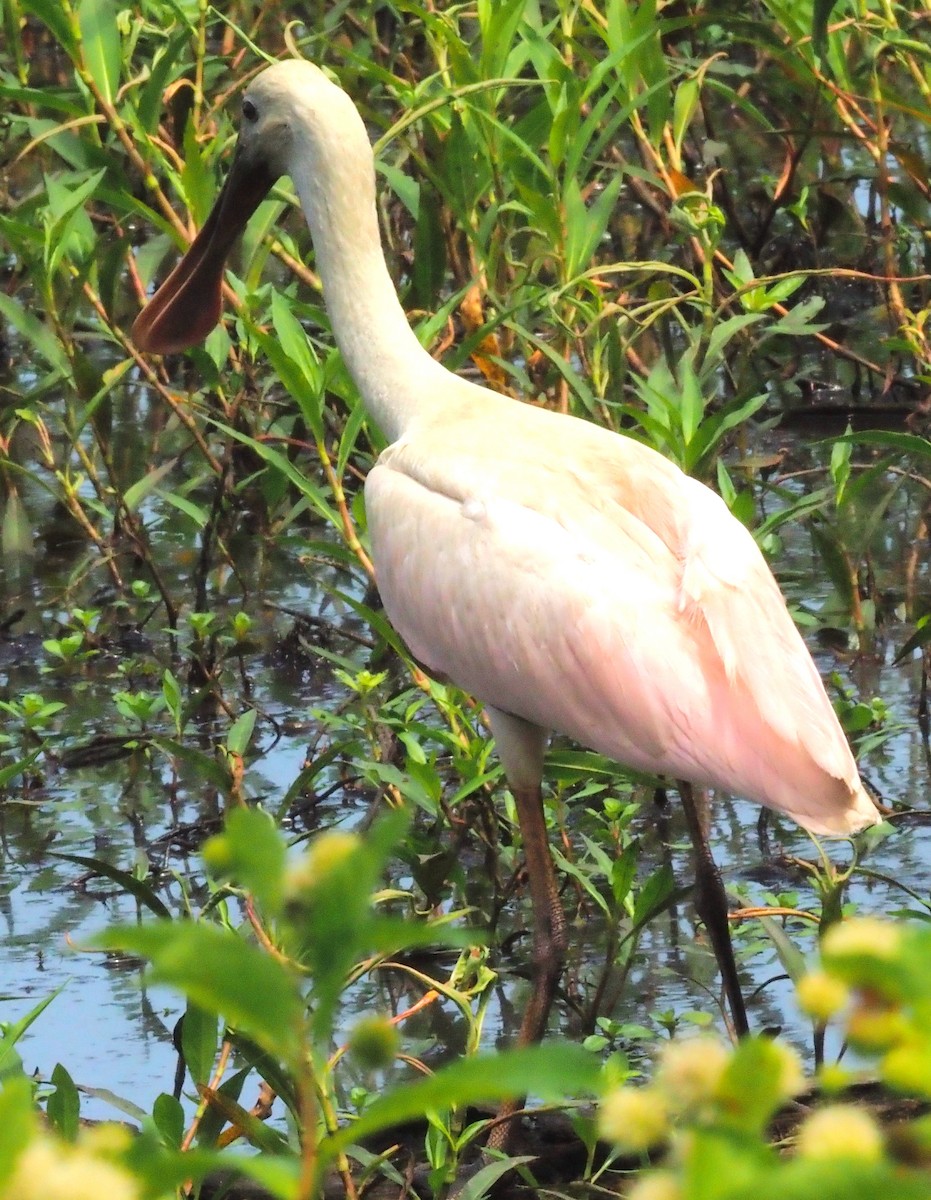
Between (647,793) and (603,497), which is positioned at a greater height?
(603,497)

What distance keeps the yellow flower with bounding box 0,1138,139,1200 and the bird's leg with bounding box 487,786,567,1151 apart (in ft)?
10.4

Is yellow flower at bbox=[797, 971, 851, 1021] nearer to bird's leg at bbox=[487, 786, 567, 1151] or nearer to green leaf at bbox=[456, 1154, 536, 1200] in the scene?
green leaf at bbox=[456, 1154, 536, 1200]

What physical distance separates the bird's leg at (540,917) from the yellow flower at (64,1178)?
10.4ft

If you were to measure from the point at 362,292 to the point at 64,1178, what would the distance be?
12.1 feet

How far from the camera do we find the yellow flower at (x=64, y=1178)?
0.87 metres

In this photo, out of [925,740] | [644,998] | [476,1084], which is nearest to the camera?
[476,1084]

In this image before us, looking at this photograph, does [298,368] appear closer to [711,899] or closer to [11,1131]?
[711,899]

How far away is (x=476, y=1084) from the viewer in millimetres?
944

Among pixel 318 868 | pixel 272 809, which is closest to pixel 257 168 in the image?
pixel 272 809

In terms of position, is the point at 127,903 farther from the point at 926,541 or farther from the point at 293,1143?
the point at 926,541

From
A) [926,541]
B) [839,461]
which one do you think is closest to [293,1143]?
[839,461]

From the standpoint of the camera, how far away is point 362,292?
14.6ft

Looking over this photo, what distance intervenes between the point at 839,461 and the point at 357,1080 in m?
1.92

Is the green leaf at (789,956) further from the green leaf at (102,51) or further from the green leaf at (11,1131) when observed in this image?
the green leaf at (102,51)
